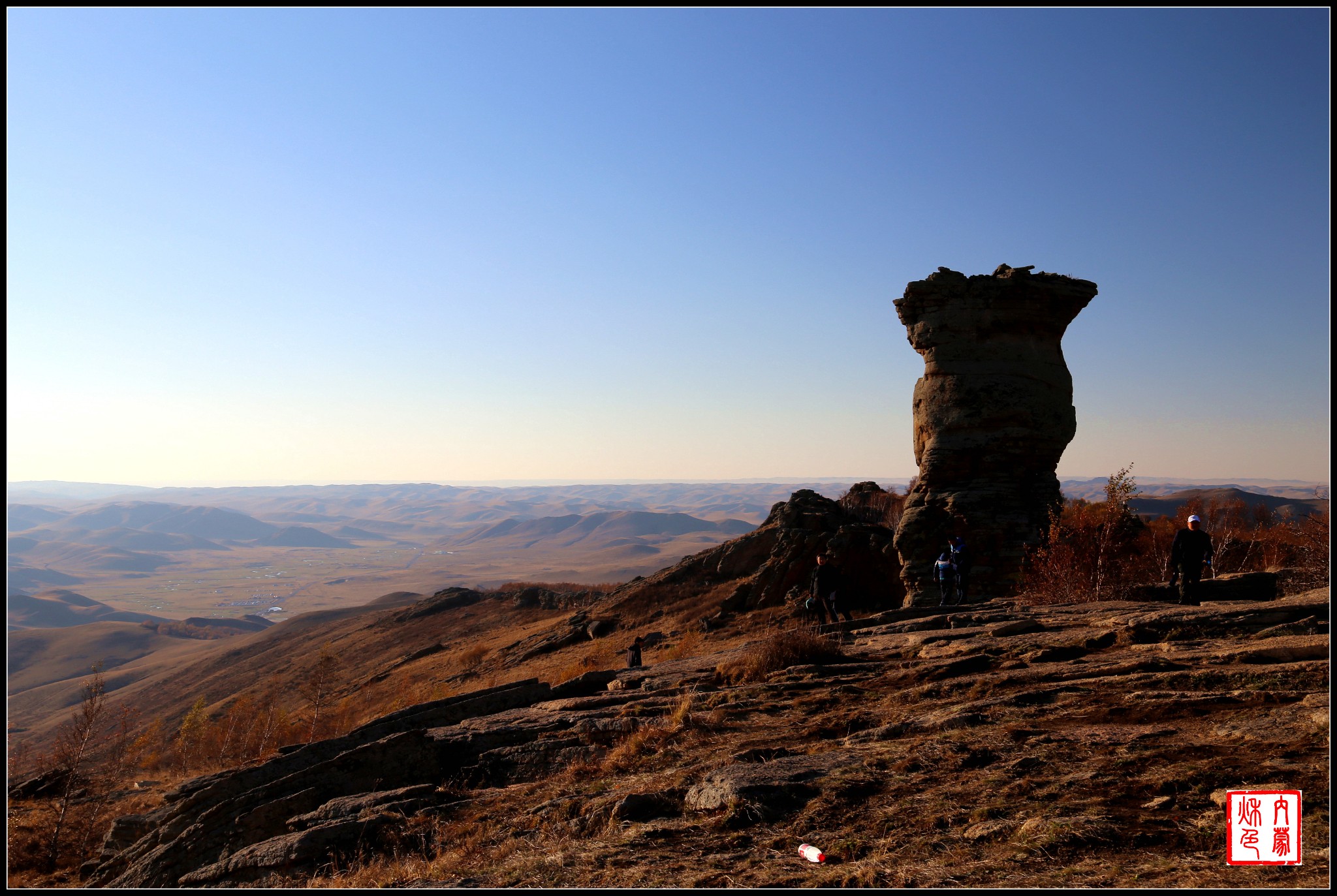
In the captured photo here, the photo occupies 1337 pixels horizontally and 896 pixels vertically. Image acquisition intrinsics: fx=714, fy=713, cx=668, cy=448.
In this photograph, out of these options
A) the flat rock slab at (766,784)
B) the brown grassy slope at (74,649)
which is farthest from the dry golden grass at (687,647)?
the brown grassy slope at (74,649)

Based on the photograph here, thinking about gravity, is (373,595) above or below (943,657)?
below

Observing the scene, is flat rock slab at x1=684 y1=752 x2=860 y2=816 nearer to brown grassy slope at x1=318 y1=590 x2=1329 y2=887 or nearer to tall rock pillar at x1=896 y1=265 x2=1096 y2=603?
brown grassy slope at x1=318 y1=590 x2=1329 y2=887

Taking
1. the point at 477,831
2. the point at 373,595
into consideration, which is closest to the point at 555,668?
the point at 477,831

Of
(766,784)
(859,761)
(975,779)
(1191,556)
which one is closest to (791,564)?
(1191,556)

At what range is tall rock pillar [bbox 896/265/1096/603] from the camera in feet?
66.3

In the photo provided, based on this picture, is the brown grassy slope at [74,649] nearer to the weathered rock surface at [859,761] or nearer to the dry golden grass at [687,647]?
the dry golden grass at [687,647]

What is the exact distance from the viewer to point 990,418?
2050 cm

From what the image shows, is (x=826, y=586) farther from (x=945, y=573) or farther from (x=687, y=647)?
(x=687, y=647)

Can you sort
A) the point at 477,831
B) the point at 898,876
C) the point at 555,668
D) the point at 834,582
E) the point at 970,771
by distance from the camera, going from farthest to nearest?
the point at 555,668 < the point at 834,582 < the point at 477,831 < the point at 970,771 < the point at 898,876

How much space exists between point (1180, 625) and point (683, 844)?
718 centimetres

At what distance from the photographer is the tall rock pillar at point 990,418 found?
20.2 meters

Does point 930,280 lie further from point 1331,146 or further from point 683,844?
point 683,844

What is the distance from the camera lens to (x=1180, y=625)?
8969 millimetres

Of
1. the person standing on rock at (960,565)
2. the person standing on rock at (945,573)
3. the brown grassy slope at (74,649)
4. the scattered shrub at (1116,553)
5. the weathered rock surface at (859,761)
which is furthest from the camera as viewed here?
the brown grassy slope at (74,649)
